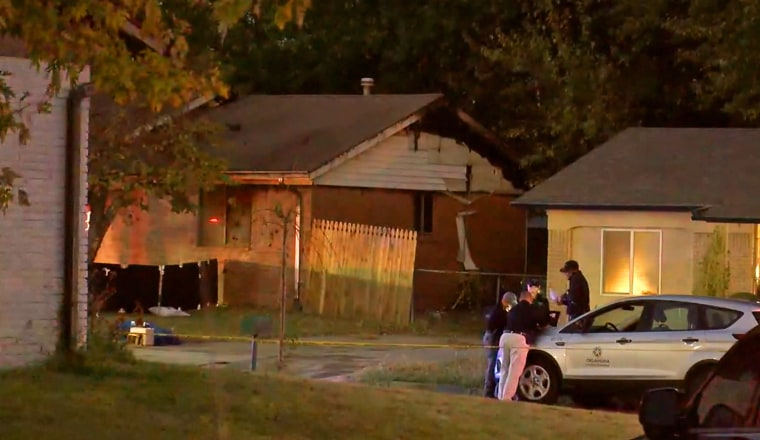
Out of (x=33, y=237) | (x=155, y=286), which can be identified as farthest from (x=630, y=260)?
(x=33, y=237)

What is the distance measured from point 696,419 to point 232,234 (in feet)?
81.6

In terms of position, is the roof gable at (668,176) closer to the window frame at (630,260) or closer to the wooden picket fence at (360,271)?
the window frame at (630,260)

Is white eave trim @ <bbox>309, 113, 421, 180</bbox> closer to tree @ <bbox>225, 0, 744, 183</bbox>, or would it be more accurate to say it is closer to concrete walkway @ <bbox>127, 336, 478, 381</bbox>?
tree @ <bbox>225, 0, 744, 183</bbox>

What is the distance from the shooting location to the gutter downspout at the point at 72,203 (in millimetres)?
14219

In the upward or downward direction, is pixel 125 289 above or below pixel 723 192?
below

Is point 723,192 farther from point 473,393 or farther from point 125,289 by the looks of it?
point 125,289

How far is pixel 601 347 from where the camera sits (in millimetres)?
17219

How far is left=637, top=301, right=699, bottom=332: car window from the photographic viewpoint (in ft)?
55.5

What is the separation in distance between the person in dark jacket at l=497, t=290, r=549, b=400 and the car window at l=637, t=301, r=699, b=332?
1.24m

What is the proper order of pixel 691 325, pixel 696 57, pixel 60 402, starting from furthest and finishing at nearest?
pixel 696 57 → pixel 691 325 → pixel 60 402

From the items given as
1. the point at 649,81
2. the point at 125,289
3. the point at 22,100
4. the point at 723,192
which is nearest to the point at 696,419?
the point at 22,100

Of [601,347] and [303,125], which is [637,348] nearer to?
[601,347]

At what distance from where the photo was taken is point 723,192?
2373cm

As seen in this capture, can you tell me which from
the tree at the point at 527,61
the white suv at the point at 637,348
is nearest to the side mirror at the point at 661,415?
the white suv at the point at 637,348
